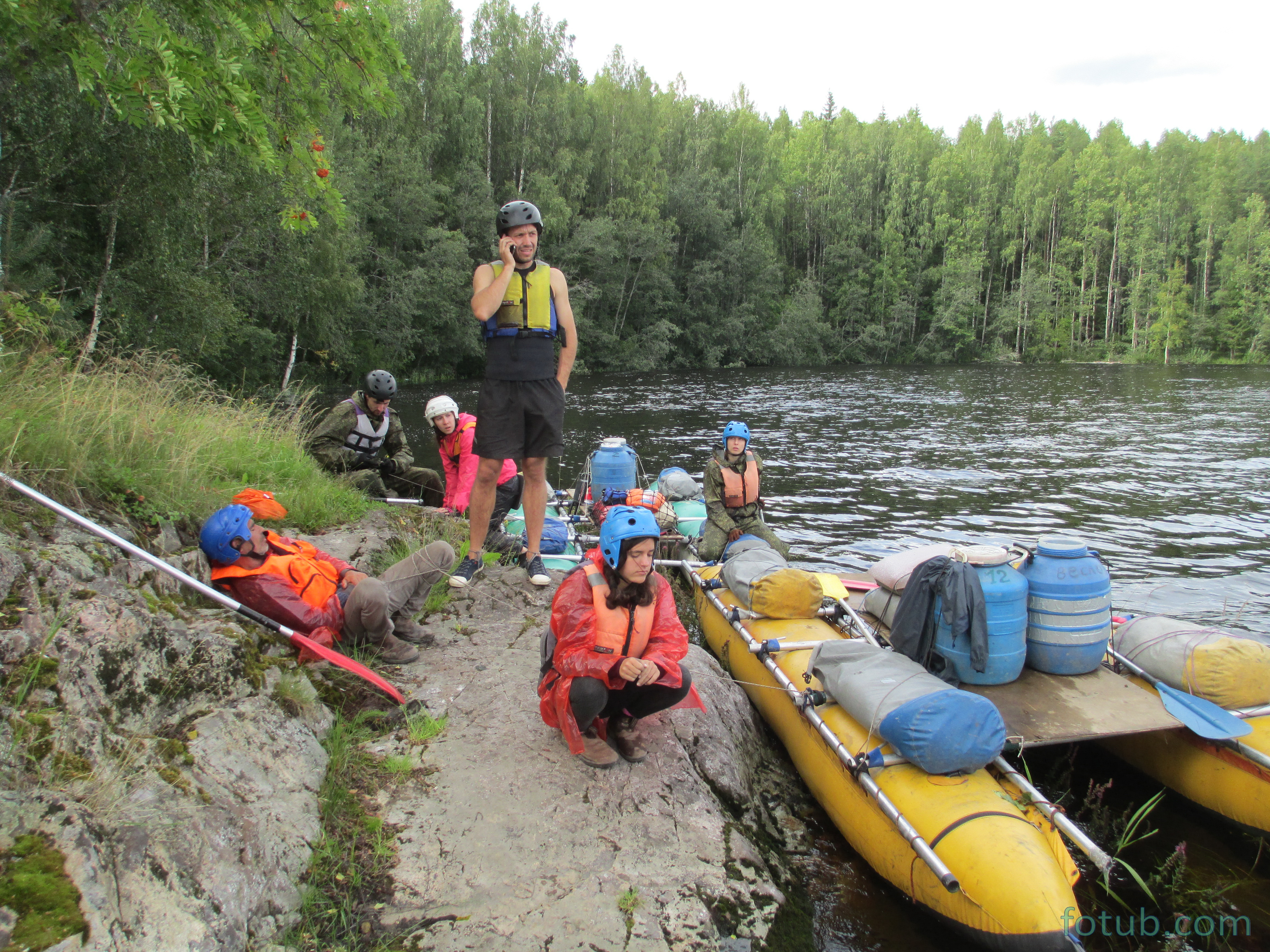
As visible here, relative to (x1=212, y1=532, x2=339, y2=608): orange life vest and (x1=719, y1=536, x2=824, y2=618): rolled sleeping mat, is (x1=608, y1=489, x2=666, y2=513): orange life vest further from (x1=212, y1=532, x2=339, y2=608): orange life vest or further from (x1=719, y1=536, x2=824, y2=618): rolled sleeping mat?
(x1=212, y1=532, x2=339, y2=608): orange life vest

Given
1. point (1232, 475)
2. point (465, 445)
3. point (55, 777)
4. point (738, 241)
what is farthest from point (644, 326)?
point (55, 777)

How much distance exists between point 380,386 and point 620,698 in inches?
221

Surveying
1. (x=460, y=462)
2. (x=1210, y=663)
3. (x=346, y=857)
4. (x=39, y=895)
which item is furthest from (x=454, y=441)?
(x=1210, y=663)

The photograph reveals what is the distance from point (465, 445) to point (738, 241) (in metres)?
41.2

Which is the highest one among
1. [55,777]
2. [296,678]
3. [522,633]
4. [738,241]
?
[738,241]

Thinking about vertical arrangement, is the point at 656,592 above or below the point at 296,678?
above

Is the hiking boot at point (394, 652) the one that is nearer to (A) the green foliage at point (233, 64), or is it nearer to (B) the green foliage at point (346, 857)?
(B) the green foliage at point (346, 857)

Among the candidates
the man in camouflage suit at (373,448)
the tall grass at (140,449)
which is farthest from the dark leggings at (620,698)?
the man in camouflage suit at (373,448)

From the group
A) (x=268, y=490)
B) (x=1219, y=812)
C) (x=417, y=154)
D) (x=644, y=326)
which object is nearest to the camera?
(x=1219, y=812)

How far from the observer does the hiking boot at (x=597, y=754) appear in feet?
11.7

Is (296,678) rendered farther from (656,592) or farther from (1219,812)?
(1219,812)

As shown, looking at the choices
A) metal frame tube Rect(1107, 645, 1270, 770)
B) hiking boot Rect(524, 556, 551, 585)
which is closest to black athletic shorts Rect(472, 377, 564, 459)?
hiking boot Rect(524, 556, 551, 585)

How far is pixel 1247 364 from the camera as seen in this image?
4309 cm

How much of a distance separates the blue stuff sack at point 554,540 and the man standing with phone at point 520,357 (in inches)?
76.3
